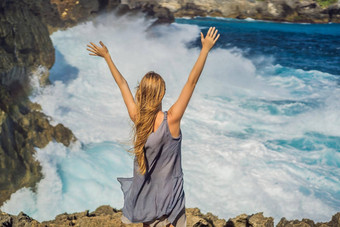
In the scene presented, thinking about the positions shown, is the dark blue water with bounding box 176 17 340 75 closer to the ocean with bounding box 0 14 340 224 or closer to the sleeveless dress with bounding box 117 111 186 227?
the ocean with bounding box 0 14 340 224

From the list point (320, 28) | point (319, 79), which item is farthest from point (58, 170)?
point (320, 28)

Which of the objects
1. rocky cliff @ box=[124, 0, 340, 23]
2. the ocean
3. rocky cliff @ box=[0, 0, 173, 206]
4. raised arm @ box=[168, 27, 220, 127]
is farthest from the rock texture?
raised arm @ box=[168, 27, 220, 127]

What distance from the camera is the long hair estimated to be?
1649 mm

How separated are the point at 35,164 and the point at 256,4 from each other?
2624 centimetres

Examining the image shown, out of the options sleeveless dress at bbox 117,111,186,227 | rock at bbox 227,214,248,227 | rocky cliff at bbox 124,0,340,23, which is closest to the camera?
sleeveless dress at bbox 117,111,186,227

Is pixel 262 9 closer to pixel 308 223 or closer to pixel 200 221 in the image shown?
pixel 308 223

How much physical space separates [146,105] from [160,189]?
0.43m

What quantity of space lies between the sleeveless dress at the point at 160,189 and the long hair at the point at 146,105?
52 millimetres

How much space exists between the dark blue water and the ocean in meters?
0.21

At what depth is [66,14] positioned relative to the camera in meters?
18.3

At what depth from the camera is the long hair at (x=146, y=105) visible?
165 centimetres

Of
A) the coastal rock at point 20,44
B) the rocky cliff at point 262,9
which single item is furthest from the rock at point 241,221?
the rocky cliff at point 262,9

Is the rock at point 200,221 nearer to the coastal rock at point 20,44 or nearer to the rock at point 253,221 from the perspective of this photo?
the rock at point 253,221

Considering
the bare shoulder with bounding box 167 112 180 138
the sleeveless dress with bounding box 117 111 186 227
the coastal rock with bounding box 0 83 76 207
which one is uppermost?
the bare shoulder with bounding box 167 112 180 138
